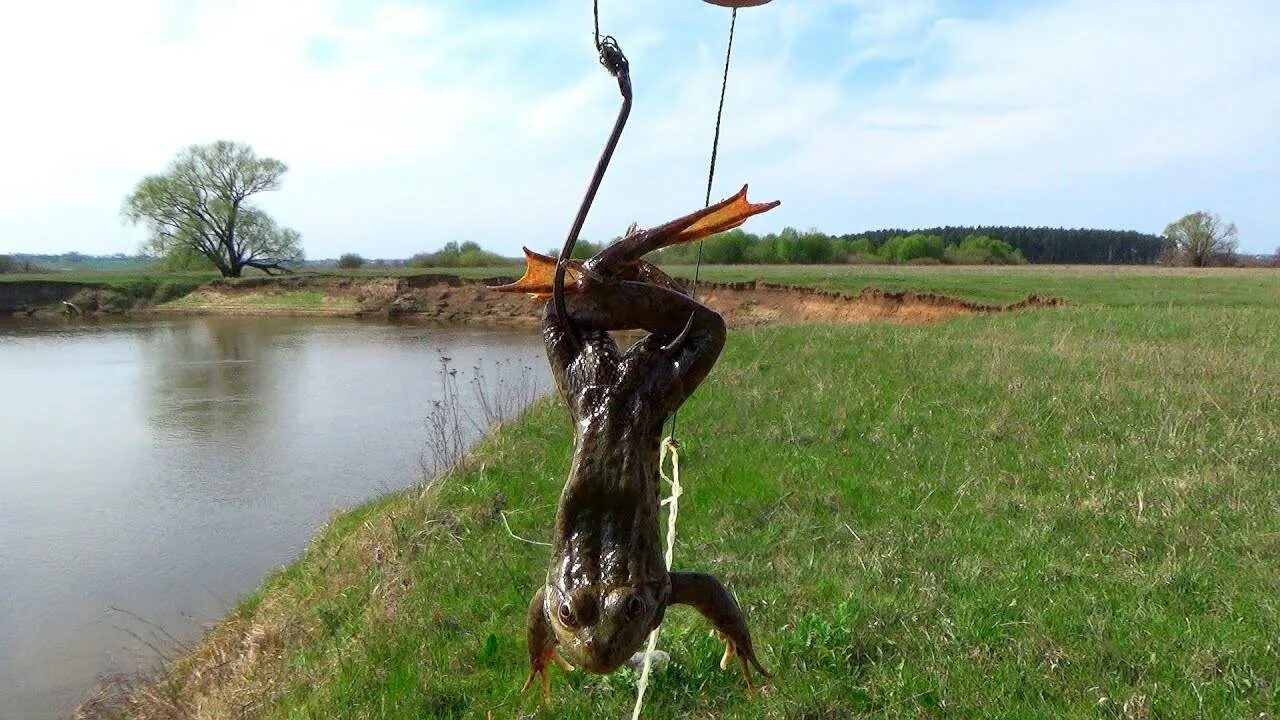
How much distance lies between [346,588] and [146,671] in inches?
107

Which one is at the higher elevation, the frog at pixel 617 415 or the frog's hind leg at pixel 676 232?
the frog's hind leg at pixel 676 232

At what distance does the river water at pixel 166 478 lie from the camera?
31.1ft

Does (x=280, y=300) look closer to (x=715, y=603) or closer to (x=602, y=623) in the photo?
(x=715, y=603)

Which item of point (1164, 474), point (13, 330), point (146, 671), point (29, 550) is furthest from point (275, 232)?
point (1164, 474)

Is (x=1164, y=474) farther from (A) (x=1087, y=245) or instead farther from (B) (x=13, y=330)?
(A) (x=1087, y=245)

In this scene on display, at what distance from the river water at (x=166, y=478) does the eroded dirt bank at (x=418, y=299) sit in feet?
32.1

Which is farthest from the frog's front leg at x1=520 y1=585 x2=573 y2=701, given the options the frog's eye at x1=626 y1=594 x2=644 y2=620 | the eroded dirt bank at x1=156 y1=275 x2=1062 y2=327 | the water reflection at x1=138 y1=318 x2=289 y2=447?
the eroded dirt bank at x1=156 y1=275 x2=1062 y2=327

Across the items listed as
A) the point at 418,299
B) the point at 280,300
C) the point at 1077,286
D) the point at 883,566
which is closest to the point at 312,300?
the point at 280,300

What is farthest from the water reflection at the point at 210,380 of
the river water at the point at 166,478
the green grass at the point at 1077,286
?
the green grass at the point at 1077,286

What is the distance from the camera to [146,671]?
8344 mm

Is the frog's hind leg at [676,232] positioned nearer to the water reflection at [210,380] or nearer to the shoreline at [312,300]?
the water reflection at [210,380]

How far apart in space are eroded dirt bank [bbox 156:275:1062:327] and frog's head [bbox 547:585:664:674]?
3025 centimetres

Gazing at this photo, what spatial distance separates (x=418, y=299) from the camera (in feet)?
161

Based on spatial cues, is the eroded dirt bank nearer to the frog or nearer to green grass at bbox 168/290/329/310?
green grass at bbox 168/290/329/310
